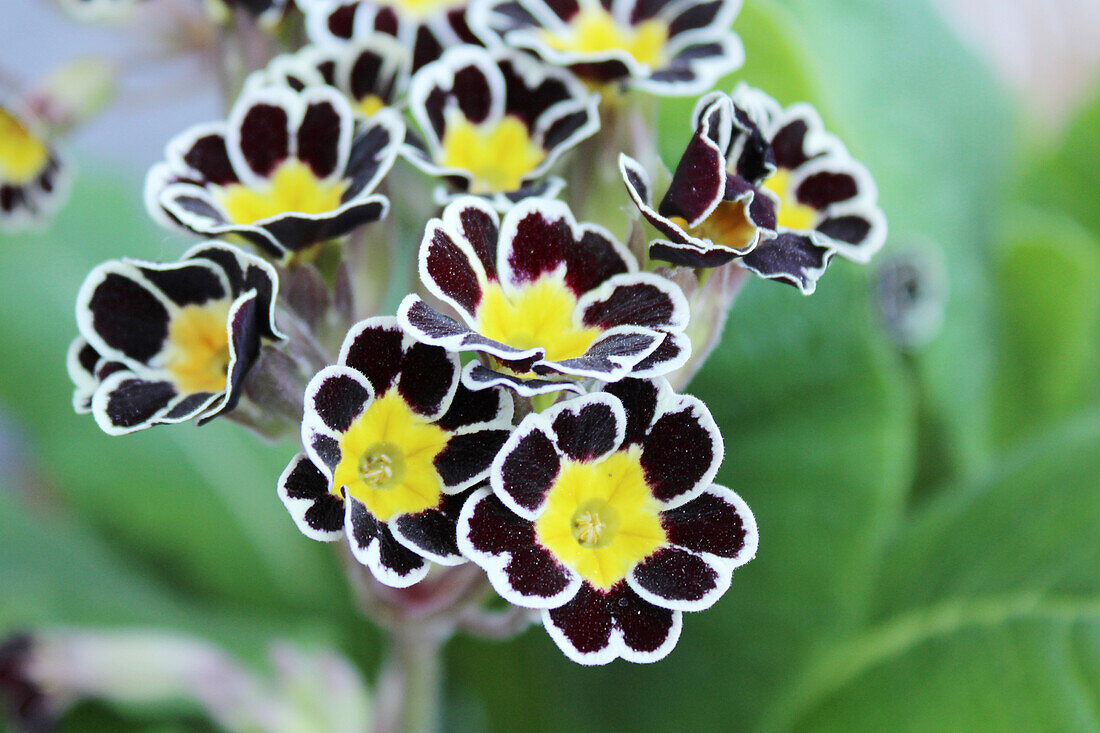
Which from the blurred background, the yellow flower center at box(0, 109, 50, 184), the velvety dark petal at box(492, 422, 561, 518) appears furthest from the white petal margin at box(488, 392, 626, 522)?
the yellow flower center at box(0, 109, 50, 184)

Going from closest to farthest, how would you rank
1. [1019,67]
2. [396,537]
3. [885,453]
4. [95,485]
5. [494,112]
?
[396,537] → [494,112] → [885,453] → [95,485] → [1019,67]

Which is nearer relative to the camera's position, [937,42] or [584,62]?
[584,62]

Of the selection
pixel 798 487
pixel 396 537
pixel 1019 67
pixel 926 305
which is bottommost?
pixel 396 537

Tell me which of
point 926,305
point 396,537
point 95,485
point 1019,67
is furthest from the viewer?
point 1019,67

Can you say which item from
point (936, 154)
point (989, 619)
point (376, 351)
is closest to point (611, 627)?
point (376, 351)

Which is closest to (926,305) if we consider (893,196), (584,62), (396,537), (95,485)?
(893,196)

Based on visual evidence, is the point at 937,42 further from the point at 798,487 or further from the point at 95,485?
the point at 95,485

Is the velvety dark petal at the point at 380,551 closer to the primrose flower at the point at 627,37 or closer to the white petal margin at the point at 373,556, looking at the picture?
the white petal margin at the point at 373,556

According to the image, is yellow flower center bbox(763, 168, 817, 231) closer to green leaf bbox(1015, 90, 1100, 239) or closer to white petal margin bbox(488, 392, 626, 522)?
white petal margin bbox(488, 392, 626, 522)
